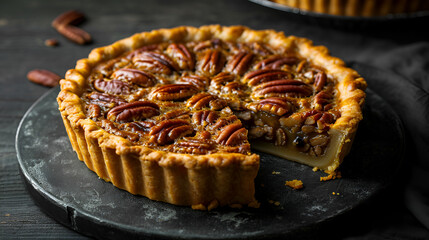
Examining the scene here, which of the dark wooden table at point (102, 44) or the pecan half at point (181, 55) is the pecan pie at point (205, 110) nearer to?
the pecan half at point (181, 55)

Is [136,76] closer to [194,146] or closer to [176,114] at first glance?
[176,114]

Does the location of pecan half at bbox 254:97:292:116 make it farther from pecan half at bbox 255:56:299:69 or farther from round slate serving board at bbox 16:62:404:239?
pecan half at bbox 255:56:299:69

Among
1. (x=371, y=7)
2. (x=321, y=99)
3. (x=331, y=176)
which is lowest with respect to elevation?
(x=331, y=176)

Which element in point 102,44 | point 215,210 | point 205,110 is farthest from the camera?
point 102,44

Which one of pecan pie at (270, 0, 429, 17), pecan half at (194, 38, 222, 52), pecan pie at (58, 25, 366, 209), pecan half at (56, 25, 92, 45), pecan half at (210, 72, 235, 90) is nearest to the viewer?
pecan pie at (58, 25, 366, 209)

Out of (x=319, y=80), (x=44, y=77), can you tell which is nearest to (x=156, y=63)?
(x=319, y=80)

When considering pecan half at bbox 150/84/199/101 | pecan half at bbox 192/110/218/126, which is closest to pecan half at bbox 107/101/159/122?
pecan half at bbox 150/84/199/101

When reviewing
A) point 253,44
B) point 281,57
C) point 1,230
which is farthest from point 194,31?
point 1,230
